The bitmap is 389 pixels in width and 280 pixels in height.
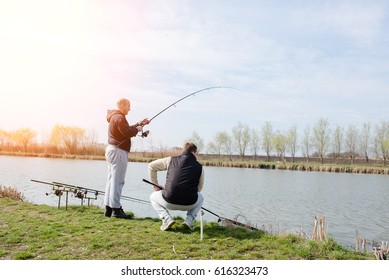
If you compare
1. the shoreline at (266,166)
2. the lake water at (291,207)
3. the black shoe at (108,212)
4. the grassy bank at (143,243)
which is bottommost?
the lake water at (291,207)

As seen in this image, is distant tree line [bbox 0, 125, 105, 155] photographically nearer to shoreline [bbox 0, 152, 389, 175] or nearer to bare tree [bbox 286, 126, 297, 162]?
shoreline [bbox 0, 152, 389, 175]

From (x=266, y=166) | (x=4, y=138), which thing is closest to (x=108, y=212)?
(x=266, y=166)

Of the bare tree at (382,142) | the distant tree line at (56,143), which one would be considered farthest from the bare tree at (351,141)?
the distant tree line at (56,143)

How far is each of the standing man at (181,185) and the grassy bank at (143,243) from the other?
0.34 m

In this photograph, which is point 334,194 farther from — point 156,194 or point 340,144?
point 340,144

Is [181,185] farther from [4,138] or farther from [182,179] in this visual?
[4,138]

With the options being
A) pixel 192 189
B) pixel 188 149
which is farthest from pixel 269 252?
pixel 188 149

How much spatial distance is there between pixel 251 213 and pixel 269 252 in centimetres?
668

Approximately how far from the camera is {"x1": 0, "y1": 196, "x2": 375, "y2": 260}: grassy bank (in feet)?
14.5

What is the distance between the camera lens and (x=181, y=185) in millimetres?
5258

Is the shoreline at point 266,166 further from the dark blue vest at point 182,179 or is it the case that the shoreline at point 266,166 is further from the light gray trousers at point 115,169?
the dark blue vest at point 182,179

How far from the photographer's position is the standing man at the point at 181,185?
5230 millimetres

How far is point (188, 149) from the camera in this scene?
17.3 feet

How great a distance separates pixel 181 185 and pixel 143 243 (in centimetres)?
97
